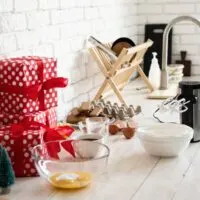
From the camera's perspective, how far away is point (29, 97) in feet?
4.40

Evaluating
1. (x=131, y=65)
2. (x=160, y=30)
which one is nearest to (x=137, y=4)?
(x=160, y=30)

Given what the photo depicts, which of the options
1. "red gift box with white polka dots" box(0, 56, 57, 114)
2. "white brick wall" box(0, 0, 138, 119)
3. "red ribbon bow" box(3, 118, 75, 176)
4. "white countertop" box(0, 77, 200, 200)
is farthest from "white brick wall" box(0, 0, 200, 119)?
"white countertop" box(0, 77, 200, 200)

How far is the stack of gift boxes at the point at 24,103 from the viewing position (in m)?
1.25

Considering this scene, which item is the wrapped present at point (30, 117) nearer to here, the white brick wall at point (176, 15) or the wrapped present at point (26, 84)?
the wrapped present at point (26, 84)

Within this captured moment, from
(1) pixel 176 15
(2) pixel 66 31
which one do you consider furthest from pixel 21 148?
(1) pixel 176 15

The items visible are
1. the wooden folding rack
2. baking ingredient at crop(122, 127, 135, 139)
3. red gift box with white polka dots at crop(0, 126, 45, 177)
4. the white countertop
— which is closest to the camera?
the white countertop

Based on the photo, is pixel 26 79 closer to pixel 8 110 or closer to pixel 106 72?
pixel 8 110

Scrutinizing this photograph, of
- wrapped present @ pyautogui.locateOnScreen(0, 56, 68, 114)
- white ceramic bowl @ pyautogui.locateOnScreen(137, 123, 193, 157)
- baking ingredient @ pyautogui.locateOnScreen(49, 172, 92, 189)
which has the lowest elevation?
baking ingredient @ pyautogui.locateOnScreen(49, 172, 92, 189)

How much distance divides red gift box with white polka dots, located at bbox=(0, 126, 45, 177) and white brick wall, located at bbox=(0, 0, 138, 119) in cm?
42

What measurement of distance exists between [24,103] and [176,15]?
6.00 ft

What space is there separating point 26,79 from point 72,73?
78 centimetres

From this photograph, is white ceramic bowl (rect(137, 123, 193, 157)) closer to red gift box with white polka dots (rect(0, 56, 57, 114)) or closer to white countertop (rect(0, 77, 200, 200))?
white countertop (rect(0, 77, 200, 200))

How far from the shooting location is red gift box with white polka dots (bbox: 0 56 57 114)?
1334 mm

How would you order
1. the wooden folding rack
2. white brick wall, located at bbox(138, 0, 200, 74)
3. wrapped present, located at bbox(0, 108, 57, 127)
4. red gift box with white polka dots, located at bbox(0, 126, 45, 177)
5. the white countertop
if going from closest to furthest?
the white countertop → red gift box with white polka dots, located at bbox(0, 126, 45, 177) → wrapped present, located at bbox(0, 108, 57, 127) → the wooden folding rack → white brick wall, located at bbox(138, 0, 200, 74)
